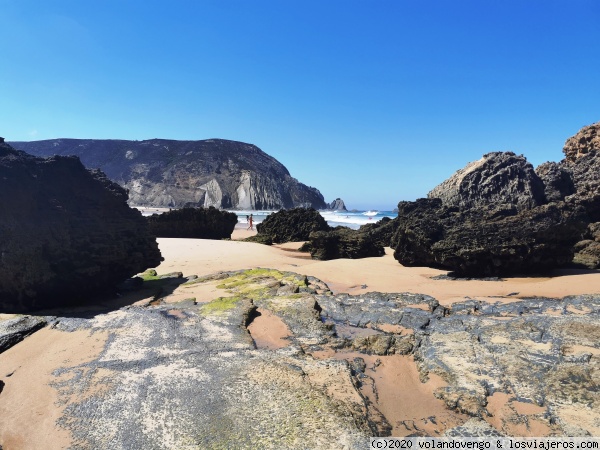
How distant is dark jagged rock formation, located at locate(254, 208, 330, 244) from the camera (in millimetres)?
19797

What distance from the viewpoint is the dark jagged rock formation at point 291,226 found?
19797mm

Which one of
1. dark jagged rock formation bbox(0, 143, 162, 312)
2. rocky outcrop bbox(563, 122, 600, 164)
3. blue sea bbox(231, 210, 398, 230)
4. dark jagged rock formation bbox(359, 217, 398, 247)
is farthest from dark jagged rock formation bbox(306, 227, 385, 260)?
blue sea bbox(231, 210, 398, 230)

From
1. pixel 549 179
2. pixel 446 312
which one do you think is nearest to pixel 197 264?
pixel 446 312

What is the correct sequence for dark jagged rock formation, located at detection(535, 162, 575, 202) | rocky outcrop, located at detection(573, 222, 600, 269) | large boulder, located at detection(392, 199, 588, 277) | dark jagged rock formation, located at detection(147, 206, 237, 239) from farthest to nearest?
dark jagged rock formation, located at detection(147, 206, 237, 239), dark jagged rock formation, located at detection(535, 162, 575, 202), rocky outcrop, located at detection(573, 222, 600, 269), large boulder, located at detection(392, 199, 588, 277)

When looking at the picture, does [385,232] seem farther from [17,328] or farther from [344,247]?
[17,328]

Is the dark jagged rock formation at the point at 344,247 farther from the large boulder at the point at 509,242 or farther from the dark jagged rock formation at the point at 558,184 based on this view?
the dark jagged rock formation at the point at 558,184

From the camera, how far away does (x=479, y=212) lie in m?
9.68

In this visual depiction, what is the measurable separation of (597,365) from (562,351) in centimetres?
33

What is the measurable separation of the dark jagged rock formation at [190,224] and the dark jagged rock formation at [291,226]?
2.60 meters

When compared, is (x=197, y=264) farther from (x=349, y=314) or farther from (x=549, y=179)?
(x=549, y=179)

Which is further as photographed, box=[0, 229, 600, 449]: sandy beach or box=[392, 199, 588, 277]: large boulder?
box=[392, 199, 588, 277]: large boulder

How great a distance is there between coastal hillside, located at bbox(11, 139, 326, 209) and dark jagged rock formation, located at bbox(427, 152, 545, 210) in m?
64.3

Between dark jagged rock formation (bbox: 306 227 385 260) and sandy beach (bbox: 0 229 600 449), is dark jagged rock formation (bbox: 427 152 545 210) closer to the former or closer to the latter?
dark jagged rock formation (bbox: 306 227 385 260)

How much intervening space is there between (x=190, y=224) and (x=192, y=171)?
82.7 metres
